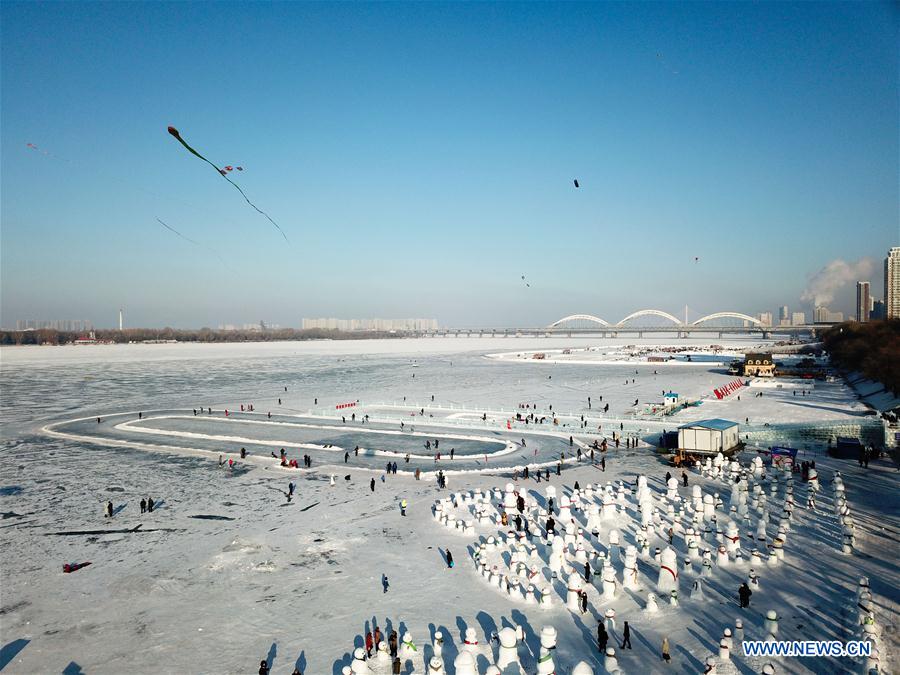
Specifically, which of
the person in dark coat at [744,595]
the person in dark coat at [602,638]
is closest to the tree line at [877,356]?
the person in dark coat at [744,595]

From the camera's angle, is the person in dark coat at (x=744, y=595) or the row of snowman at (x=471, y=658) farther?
the person in dark coat at (x=744, y=595)

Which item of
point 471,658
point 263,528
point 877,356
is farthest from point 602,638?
point 877,356

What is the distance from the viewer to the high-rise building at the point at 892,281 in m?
164

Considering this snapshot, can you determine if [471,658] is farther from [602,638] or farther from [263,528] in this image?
[263,528]

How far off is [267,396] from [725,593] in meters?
50.6

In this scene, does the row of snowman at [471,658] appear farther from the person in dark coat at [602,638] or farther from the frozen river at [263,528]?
the person in dark coat at [602,638]

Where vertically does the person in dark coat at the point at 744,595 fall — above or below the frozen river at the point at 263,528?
above

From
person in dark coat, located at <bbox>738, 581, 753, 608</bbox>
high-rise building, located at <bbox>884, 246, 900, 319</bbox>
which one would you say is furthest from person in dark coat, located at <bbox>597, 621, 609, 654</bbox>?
high-rise building, located at <bbox>884, 246, 900, 319</bbox>

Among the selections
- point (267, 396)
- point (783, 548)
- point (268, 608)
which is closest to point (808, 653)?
point (783, 548)

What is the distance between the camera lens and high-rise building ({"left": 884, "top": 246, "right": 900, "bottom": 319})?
164m

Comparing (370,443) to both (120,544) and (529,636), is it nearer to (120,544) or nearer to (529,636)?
(120,544)

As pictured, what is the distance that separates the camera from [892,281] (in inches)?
6658

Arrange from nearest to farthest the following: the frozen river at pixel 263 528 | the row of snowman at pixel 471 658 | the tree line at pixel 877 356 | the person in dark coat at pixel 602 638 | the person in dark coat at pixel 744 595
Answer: the row of snowman at pixel 471 658, the person in dark coat at pixel 602 638, the frozen river at pixel 263 528, the person in dark coat at pixel 744 595, the tree line at pixel 877 356

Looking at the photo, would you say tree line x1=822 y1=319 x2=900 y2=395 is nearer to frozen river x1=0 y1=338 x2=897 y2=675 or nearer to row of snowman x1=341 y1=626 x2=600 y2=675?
frozen river x1=0 y1=338 x2=897 y2=675
